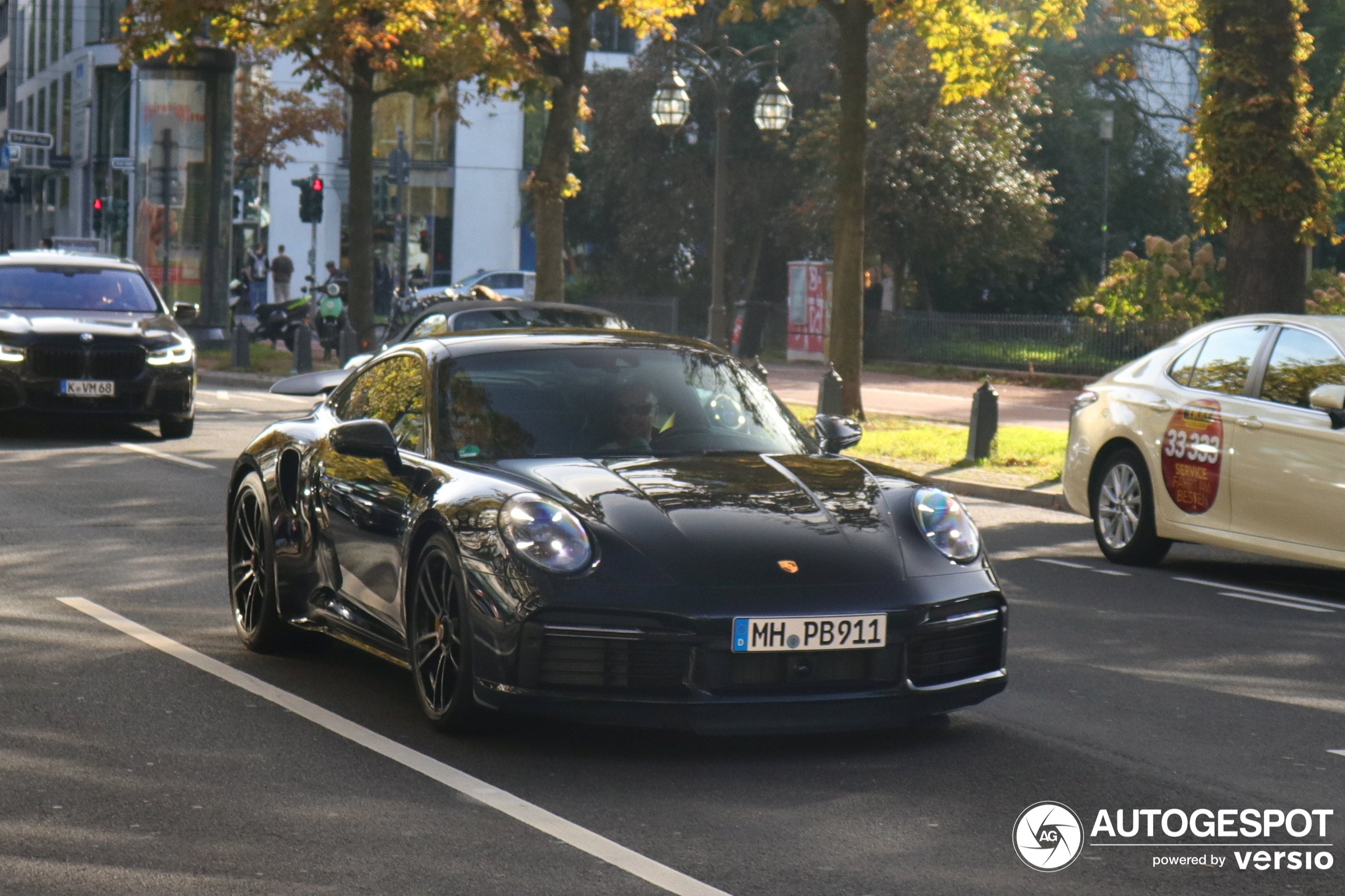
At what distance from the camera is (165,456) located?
16359mm

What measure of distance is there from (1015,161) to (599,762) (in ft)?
118

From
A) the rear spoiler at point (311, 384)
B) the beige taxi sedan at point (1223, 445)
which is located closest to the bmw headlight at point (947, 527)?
the rear spoiler at point (311, 384)

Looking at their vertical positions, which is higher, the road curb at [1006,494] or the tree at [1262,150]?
the tree at [1262,150]

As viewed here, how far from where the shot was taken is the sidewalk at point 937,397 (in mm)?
24859

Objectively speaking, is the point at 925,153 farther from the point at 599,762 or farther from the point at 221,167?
Result: the point at 599,762

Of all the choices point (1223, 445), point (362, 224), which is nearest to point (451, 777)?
point (1223, 445)

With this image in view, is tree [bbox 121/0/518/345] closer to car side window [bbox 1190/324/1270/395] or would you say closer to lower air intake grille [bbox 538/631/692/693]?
car side window [bbox 1190/324/1270/395]

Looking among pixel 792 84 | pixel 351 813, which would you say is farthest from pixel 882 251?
pixel 351 813

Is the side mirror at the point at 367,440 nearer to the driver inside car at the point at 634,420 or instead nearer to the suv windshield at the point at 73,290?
the driver inside car at the point at 634,420

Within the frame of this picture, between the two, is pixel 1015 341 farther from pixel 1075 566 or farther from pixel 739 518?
pixel 739 518

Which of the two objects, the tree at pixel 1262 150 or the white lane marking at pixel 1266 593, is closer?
the white lane marking at pixel 1266 593

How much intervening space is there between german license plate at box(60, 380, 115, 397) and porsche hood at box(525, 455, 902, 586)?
11669 millimetres

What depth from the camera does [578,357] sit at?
6.96m

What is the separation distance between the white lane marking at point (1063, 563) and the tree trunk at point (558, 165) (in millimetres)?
13968
